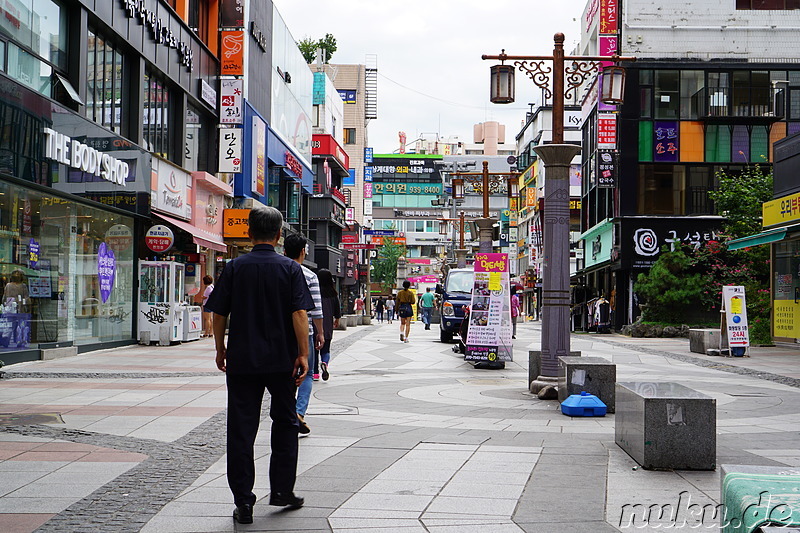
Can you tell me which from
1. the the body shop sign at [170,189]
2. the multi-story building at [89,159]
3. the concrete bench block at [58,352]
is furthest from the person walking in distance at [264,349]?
the the body shop sign at [170,189]

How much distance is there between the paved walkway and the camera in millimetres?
5477

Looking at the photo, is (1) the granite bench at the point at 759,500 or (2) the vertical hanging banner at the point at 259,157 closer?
(1) the granite bench at the point at 759,500

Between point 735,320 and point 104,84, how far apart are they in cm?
1600

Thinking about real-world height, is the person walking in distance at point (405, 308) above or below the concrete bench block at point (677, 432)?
above

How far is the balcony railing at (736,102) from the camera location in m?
40.4

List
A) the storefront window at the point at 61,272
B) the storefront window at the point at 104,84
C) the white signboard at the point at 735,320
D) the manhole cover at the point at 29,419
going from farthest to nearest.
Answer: the white signboard at the point at 735,320 < the storefront window at the point at 104,84 < the storefront window at the point at 61,272 < the manhole cover at the point at 29,419

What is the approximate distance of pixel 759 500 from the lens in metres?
3.28

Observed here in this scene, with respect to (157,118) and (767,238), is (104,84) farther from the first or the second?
(767,238)

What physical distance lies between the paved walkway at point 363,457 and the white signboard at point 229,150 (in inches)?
721

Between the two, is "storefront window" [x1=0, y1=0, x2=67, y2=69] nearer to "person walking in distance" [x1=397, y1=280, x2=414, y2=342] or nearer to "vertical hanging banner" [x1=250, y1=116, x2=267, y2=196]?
"person walking in distance" [x1=397, y1=280, x2=414, y2=342]

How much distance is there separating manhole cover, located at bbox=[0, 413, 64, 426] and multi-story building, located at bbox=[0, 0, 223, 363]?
23.5ft

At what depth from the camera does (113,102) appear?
74.1 ft

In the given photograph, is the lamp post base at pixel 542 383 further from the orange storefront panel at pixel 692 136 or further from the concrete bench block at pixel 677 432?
the orange storefront panel at pixel 692 136

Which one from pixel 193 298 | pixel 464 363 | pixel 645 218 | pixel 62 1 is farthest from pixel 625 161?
pixel 62 1
